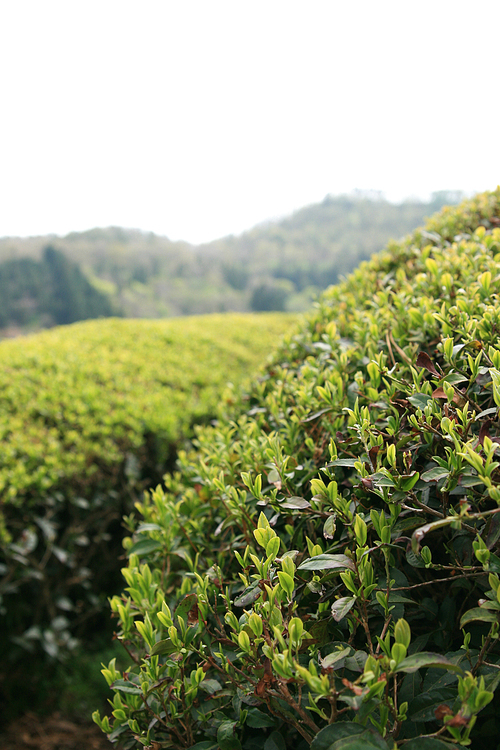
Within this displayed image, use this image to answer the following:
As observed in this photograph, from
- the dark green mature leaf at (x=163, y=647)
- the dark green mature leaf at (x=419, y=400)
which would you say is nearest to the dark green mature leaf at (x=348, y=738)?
the dark green mature leaf at (x=163, y=647)

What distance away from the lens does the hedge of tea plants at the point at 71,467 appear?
3.23 m

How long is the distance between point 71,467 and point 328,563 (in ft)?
9.76

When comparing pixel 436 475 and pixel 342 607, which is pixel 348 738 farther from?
pixel 436 475

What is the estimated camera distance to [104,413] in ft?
13.6

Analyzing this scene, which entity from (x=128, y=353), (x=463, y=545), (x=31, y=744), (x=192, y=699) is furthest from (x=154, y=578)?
(x=128, y=353)

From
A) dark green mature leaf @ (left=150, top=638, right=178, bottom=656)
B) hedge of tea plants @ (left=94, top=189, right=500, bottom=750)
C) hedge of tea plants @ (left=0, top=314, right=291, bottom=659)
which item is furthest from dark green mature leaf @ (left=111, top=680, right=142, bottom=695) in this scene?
hedge of tea plants @ (left=0, top=314, right=291, bottom=659)

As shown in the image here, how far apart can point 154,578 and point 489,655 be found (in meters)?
0.96

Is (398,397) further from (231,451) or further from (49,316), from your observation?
(49,316)

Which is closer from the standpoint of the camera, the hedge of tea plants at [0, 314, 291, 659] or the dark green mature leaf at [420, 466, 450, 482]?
the dark green mature leaf at [420, 466, 450, 482]

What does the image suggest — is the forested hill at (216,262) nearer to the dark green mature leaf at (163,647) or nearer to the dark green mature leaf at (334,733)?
the dark green mature leaf at (163,647)

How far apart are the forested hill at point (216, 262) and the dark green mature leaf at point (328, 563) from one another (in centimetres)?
3600

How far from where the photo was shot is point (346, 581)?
0.94 m

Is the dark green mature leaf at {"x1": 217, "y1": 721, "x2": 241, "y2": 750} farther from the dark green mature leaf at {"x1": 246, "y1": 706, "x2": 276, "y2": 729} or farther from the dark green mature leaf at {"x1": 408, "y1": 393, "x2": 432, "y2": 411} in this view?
the dark green mature leaf at {"x1": 408, "y1": 393, "x2": 432, "y2": 411}

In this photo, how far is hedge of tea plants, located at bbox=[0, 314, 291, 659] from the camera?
3.23 metres
